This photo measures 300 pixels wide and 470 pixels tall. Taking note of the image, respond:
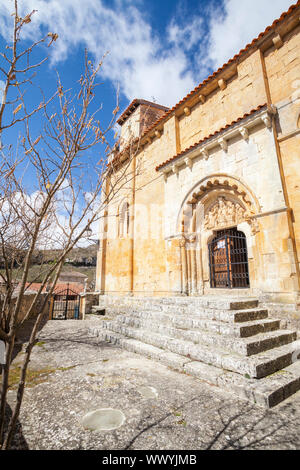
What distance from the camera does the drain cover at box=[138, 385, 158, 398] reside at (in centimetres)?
256

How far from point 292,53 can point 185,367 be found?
7.44 m

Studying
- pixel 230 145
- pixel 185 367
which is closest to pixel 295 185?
pixel 230 145

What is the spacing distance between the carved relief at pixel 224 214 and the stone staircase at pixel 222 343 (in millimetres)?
2507

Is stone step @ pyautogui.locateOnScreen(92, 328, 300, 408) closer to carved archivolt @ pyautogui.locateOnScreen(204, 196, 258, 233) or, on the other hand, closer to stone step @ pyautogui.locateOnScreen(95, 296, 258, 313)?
stone step @ pyautogui.locateOnScreen(95, 296, 258, 313)

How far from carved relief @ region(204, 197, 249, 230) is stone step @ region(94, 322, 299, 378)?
11.6 feet

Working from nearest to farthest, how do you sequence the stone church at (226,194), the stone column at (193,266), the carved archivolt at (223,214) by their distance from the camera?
the stone church at (226,194), the carved archivolt at (223,214), the stone column at (193,266)

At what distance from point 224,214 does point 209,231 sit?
28.2 inches

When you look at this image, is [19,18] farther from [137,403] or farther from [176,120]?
[176,120]

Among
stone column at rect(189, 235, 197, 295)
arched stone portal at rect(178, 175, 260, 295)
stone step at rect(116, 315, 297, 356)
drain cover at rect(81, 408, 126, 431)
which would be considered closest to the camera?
drain cover at rect(81, 408, 126, 431)

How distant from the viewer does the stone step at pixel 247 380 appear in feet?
7.99

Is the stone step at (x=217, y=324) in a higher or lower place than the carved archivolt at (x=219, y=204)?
lower

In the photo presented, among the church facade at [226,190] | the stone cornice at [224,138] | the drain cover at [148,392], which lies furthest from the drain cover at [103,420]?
the stone cornice at [224,138]

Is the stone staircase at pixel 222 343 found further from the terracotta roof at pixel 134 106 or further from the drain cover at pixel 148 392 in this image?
the terracotta roof at pixel 134 106

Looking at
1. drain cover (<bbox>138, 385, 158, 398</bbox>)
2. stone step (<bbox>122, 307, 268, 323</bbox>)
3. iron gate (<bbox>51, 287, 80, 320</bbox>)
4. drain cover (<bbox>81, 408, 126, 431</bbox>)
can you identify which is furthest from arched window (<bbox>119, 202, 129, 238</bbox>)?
drain cover (<bbox>81, 408, 126, 431</bbox>)
